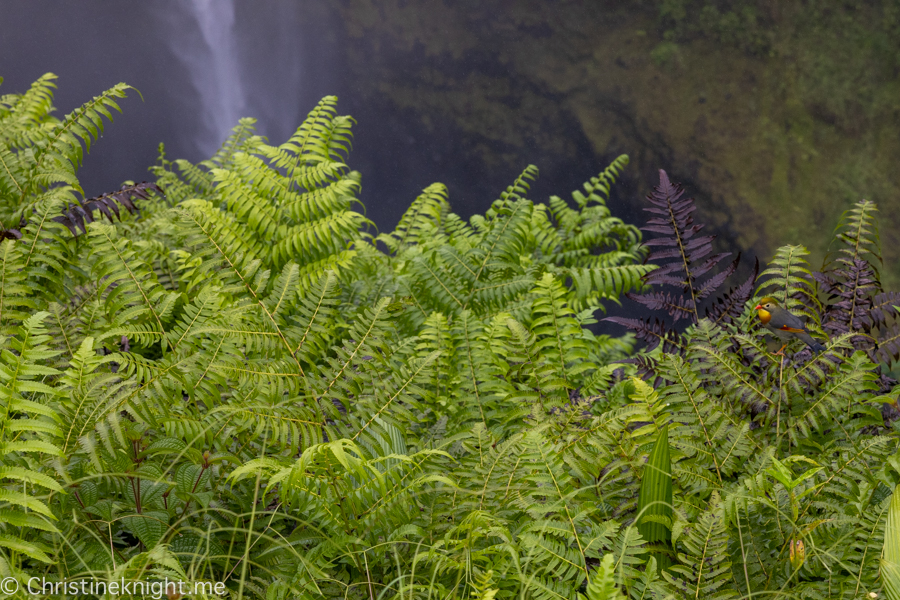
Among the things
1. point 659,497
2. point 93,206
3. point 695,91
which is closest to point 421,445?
point 659,497

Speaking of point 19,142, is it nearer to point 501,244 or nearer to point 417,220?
point 417,220

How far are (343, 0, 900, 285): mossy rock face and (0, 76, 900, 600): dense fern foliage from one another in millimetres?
4531

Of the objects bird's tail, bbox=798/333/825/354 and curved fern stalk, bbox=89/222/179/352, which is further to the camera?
curved fern stalk, bbox=89/222/179/352

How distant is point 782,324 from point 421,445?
968 millimetres

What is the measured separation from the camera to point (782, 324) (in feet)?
4.65

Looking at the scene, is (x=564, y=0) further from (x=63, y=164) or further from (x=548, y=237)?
(x=63, y=164)

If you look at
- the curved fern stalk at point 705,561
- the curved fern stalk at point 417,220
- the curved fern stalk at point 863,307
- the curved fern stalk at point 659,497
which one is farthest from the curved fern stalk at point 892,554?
the curved fern stalk at point 417,220

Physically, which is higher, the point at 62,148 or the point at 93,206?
the point at 62,148

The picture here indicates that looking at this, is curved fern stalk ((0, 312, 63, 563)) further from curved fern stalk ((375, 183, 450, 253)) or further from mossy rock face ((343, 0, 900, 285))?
mossy rock face ((343, 0, 900, 285))

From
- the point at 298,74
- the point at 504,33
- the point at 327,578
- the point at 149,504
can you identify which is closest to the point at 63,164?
the point at 149,504

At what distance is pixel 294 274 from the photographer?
156cm

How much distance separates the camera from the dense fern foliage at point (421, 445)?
94cm

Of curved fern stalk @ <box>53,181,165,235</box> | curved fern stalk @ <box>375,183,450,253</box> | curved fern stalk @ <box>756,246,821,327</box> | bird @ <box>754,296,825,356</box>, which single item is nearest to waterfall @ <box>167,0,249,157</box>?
curved fern stalk @ <box>375,183,450,253</box>

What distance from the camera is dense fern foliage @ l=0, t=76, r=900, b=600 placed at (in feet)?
3.08
